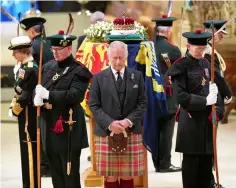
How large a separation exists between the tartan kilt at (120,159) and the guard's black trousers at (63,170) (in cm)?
31

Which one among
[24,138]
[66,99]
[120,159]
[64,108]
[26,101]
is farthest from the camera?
[24,138]

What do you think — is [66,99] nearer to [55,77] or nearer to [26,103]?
[55,77]

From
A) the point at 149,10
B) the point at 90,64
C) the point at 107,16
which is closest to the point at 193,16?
the point at 149,10

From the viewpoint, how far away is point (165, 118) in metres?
8.29

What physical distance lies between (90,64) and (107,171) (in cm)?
163

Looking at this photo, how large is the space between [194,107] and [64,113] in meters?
1.14

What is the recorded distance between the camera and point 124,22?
697cm

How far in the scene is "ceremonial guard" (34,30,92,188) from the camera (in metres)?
6.38

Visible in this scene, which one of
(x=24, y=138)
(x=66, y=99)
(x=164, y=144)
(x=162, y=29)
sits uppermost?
(x=162, y=29)

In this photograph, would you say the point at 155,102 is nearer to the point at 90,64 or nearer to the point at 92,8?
the point at 90,64

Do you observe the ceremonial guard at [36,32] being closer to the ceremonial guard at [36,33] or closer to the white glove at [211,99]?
the ceremonial guard at [36,33]

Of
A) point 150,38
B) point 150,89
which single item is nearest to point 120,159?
point 150,89

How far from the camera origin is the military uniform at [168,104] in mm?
8289

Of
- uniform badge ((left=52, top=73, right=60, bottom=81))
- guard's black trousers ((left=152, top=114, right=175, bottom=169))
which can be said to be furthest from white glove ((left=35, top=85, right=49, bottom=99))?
guard's black trousers ((left=152, top=114, right=175, bottom=169))
